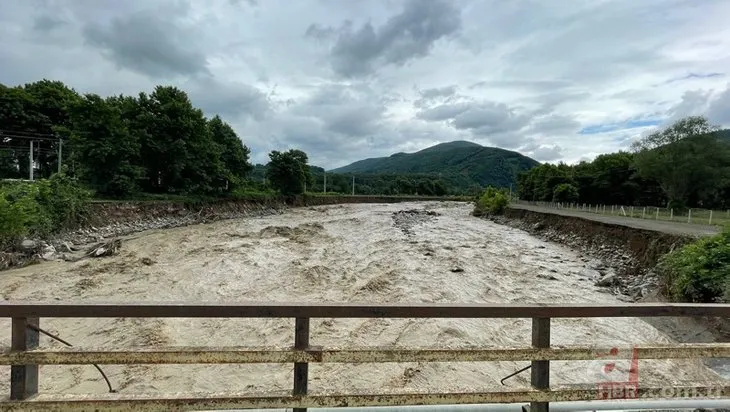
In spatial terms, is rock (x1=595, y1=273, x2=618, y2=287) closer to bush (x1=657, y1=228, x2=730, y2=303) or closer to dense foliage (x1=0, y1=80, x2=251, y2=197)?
bush (x1=657, y1=228, x2=730, y2=303)

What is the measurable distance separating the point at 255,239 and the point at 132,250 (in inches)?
229

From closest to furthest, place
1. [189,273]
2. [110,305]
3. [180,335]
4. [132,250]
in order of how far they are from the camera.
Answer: [110,305]
[180,335]
[189,273]
[132,250]

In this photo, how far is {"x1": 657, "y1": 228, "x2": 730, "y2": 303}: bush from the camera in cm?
887

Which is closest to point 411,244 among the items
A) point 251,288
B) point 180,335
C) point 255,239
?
point 255,239

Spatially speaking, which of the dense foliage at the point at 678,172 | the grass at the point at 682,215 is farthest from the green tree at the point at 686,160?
the grass at the point at 682,215

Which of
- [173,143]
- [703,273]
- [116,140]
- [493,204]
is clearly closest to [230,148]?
[173,143]

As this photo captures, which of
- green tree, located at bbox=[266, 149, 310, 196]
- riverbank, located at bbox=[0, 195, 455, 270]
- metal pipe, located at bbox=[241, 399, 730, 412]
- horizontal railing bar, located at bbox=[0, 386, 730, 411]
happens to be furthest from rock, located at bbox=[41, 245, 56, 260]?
green tree, located at bbox=[266, 149, 310, 196]

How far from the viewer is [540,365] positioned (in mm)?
2467

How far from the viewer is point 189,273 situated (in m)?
13.5

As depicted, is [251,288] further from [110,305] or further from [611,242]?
[611,242]

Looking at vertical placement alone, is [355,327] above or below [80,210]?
below

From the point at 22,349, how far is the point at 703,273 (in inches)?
465

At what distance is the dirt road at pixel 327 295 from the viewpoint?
6113mm

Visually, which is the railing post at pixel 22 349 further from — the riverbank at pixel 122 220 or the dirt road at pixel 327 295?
the riverbank at pixel 122 220
